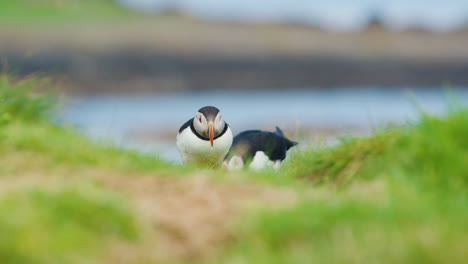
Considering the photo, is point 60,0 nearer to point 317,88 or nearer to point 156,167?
point 317,88

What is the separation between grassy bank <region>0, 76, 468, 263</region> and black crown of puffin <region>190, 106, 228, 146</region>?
1.40 metres

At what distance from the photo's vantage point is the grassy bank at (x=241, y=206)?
4469 millimetres

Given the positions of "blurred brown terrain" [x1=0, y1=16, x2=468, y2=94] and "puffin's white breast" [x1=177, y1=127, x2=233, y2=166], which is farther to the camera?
"blurred brown terrain" [x1=0, y1=16, x2=468, y2=94]

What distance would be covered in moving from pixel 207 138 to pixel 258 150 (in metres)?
0.78

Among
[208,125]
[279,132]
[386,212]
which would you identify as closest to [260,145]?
[279,132]

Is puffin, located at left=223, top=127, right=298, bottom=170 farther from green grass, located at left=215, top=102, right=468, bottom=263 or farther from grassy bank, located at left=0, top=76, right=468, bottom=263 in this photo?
green grass, located at left=215, top=102, right=468, bottom=263

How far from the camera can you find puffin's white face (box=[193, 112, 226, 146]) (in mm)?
7941

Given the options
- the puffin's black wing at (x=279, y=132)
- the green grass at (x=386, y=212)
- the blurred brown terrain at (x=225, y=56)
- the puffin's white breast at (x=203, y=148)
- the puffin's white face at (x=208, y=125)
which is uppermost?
the blurred brown terrain at (x=225, y=56)

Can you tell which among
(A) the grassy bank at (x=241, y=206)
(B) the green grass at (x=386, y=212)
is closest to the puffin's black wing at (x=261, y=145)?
(A) the grassy bank at (x=241, y=206)

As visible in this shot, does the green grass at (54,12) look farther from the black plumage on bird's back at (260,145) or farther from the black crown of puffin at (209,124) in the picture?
the black crown of puffin at (209,124)

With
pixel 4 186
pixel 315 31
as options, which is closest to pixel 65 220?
pixel 4 186

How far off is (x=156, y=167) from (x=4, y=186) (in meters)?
1.37

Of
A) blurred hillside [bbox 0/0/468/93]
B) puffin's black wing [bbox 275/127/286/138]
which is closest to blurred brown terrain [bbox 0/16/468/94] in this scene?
blurred hillside [bbox 0/0/468/93]

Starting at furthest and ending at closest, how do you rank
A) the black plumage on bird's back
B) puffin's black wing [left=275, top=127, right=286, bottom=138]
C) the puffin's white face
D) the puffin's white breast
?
puffin's black wing [left=275, top=127, right=286, bottom=138] < the black plumage on bird's back < the puffin's white breast < the puffin's white face
